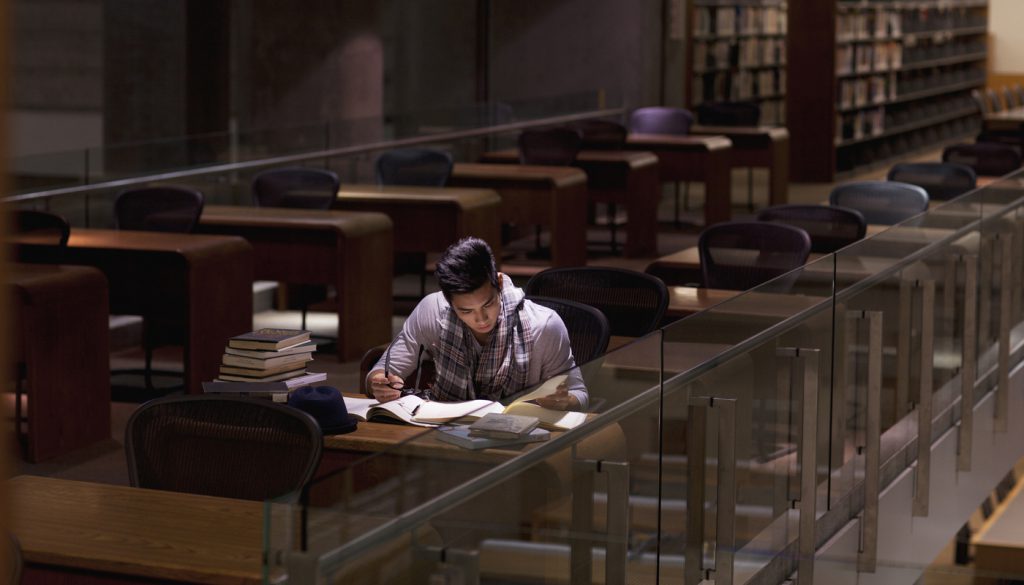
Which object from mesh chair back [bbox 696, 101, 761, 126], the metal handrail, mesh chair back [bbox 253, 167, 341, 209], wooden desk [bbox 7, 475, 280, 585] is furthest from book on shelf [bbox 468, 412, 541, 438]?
mesh chair back [bbox 696, 101, 761, 126]

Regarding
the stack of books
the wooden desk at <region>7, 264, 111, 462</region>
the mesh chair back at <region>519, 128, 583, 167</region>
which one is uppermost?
the mesh chair back at <region>519, 128, 583, 167</region>

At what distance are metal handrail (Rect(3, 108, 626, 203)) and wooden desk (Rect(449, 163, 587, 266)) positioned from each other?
30.5 inches

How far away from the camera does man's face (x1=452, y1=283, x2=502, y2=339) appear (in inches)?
167

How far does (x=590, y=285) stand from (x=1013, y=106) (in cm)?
1691

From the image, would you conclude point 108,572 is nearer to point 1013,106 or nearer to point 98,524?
point 98,524

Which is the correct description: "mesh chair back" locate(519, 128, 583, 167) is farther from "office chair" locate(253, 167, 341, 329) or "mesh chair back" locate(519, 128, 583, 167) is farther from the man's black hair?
the man's black hair

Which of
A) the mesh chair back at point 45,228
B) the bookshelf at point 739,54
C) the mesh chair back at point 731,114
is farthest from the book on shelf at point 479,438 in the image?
the bookshelf at point 739,54

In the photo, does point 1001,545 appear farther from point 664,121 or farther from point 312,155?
point 312,155

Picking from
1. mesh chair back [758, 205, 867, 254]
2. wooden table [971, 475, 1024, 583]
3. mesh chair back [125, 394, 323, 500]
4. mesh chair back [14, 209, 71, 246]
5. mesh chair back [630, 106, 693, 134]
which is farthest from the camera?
wooden table [971, 475, 1024, 583]

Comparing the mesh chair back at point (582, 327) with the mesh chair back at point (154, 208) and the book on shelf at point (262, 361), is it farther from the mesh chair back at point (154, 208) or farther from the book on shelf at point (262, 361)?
the mesh chair back at point (154, 208)

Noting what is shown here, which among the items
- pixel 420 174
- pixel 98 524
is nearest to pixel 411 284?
pixel 420 174

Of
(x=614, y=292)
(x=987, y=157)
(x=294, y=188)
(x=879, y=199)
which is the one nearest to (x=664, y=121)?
(x=987, y=157)

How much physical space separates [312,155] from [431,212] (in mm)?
→ 1499

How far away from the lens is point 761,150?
545 inches
